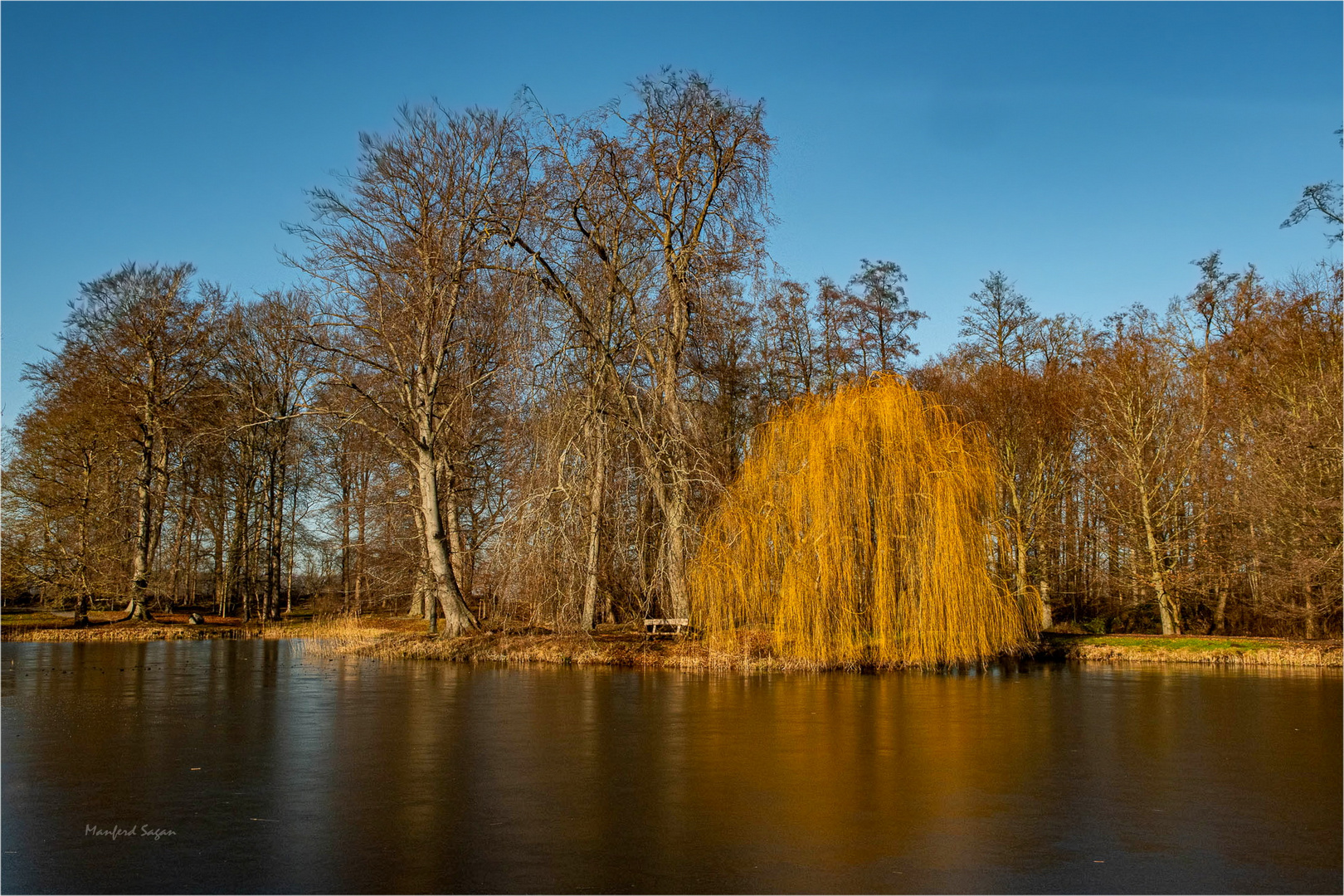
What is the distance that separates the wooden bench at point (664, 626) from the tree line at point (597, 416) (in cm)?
39

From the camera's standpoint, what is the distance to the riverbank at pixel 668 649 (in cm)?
2055

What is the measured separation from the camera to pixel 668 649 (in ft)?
69.8

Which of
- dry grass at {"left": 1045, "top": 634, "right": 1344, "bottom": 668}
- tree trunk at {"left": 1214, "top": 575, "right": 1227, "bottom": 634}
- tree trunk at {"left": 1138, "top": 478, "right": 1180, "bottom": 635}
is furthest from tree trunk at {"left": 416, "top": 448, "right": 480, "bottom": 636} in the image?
tree trunk at {"left": 1214, "top": 575, "right": 1227, "bottom": 634}

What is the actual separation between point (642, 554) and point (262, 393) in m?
18.8

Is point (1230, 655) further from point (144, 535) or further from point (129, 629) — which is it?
point (144, 535)

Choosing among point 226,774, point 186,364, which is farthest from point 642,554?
point 186,364

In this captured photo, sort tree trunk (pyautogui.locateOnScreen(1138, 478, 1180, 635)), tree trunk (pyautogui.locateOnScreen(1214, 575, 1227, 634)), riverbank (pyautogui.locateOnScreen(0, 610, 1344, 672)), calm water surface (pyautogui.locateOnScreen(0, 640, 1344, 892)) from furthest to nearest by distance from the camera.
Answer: tree trunk (pyautogui.locateOnScreen(1214, 575, 1227, 634)), tree trunk (pyautogui.locateOnScreen(1138, 478, 1180, 635)), riverbank (pyautogui.locateOnScreen(0, 610, 1344, 672)), calm water surface (pyautogui.locateOnScreen(0, 640, 1344, 892))

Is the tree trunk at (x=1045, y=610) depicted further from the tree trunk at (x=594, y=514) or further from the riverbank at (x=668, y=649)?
the tree trunk at (x=594, y=514)

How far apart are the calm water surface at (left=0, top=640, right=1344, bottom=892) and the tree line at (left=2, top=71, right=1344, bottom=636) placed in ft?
25.2

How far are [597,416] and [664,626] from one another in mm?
4985

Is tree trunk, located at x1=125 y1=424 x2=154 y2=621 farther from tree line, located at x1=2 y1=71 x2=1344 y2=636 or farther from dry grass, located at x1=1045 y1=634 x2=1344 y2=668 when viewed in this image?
dry grass, located at x1=1045 y1=634 x2=1344 y2=668

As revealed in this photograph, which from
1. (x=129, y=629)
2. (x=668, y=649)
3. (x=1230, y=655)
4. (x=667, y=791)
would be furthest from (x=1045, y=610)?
(x=129, y=629)

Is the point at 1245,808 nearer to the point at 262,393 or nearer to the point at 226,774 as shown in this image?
the point at 226,774

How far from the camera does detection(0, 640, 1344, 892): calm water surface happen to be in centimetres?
631
